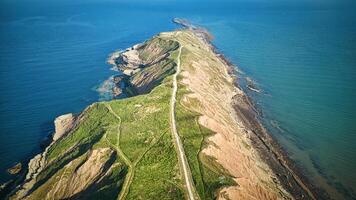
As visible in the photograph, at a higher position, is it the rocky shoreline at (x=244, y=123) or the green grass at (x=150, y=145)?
the green grass at (x=150, y=145)

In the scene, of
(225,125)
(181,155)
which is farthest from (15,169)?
(225,125)

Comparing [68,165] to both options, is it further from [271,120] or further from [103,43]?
[103,43]

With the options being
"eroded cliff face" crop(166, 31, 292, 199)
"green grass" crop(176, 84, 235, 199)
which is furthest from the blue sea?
"green grass" crop(176, 84, 235, 199)

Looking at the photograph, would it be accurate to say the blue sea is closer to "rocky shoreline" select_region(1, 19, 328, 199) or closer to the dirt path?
"rocky shoreline" select_region(1, 19, 328, 199)

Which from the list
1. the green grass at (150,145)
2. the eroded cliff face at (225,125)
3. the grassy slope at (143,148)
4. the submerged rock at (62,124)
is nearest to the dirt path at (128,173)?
the grassy slope at (143,148)

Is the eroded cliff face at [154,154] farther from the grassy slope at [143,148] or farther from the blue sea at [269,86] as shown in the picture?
the blue sea at [269,86]

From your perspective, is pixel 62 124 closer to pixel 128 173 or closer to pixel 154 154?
pixel 154 154

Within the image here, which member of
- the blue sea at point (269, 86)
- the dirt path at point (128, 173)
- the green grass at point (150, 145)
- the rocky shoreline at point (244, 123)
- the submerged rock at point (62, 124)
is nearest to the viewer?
the dirt path at point (128, 173)
